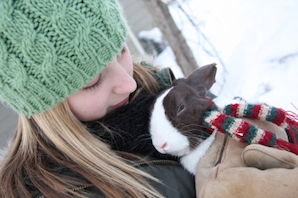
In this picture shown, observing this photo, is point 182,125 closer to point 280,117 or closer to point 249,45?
point 280,117

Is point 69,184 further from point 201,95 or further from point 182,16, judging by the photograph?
point 182,16

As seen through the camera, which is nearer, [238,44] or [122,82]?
[122,82]

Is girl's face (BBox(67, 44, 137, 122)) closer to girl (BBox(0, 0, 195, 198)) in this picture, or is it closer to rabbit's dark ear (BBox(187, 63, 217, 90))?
girl (BBox(0, 0, 195, 198))

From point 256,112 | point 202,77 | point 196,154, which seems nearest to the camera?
point 256,112

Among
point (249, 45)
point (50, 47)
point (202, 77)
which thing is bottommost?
point (249, 45)

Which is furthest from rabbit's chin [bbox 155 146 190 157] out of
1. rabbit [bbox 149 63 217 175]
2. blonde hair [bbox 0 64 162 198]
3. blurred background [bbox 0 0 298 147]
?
blurred background [bbox 0 0 298 147]

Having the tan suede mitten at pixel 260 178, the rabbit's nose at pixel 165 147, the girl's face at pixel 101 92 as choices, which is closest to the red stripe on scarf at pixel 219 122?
the tan suede mitten at pixel 260 178

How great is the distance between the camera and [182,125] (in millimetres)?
982

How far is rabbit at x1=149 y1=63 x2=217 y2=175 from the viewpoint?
981 millimetres

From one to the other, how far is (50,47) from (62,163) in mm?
575

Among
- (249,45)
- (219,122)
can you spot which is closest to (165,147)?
(219,122)

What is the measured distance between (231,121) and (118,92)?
59 cm

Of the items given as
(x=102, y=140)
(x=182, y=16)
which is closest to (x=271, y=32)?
(x=182, y=16)

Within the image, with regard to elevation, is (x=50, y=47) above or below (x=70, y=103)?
above
